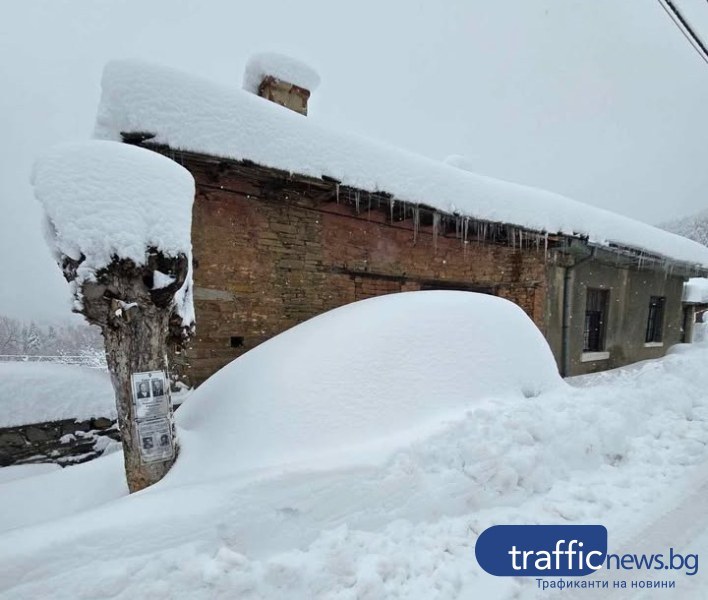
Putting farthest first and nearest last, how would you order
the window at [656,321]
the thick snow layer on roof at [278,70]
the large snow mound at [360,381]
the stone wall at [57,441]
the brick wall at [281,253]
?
the window at [656,321] < the thick snow layer on roof at [278,70] < the brick wall at [281,253] < the stone wall at [57,441] < the large snow mound at [360,381]

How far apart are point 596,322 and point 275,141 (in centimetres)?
927

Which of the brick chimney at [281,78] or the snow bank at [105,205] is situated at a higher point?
the brick chimney at [281,78]

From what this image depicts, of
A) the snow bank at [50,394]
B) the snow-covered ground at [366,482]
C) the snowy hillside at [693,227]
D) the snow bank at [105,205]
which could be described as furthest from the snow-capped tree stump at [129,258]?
the snowy hillside at [693,227]

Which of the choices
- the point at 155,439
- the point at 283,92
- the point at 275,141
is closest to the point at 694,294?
the point at 283,92

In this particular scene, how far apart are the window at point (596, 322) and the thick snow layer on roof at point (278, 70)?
27.6 ft

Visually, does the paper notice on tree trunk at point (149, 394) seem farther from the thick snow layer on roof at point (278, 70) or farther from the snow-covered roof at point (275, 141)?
the thick snow layer on roof at point (278, 70)

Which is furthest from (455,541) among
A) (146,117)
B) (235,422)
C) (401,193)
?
(146,117)

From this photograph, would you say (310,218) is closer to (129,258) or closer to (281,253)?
(281,253)

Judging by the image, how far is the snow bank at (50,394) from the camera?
3260mm

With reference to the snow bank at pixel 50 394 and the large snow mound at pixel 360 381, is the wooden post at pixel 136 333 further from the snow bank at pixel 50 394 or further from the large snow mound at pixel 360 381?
the snow bank at pixel 50 394

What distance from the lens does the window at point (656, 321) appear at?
37.0 feet

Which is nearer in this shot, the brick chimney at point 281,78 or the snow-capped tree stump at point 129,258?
the snow-capped tree stump at point 129,258

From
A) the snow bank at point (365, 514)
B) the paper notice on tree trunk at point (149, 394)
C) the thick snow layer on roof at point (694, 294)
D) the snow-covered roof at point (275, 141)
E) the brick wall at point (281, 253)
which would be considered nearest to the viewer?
the snow bank at point (365, 514)

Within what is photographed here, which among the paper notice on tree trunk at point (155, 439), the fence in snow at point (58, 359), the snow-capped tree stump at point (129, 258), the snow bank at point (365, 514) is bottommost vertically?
the fence in snow at point (58, 359)
